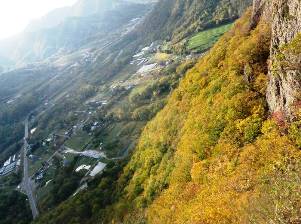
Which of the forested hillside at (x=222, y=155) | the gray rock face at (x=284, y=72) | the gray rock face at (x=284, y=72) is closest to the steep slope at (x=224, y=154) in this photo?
the forested hillside at (x=222, y=155)

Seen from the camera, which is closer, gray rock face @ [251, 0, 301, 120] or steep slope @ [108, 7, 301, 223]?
steep slope @ [108, 7, 301, 223]

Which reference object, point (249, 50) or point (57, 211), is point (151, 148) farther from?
point (57, 211)

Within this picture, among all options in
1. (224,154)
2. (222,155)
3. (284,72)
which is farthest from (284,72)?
(222,155)

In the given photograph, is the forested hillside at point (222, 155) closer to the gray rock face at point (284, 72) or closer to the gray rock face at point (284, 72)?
the gray rock face at point (284, 72)

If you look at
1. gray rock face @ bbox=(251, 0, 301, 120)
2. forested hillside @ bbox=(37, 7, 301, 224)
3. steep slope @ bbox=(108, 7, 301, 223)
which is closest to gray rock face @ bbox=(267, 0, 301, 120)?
gray rock face @ bbox=(251, 0, 301, 120)

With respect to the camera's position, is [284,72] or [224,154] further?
[224,154]

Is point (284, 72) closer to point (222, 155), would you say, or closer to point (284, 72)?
point (284, 72)

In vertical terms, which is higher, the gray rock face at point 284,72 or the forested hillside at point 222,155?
the gray rock face at point 284,72

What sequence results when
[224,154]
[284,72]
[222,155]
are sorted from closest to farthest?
1. [284,72]
2. [224,154]
3. [222,155]

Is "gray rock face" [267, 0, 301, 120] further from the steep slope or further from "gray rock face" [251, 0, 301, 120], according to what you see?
the steep slope
